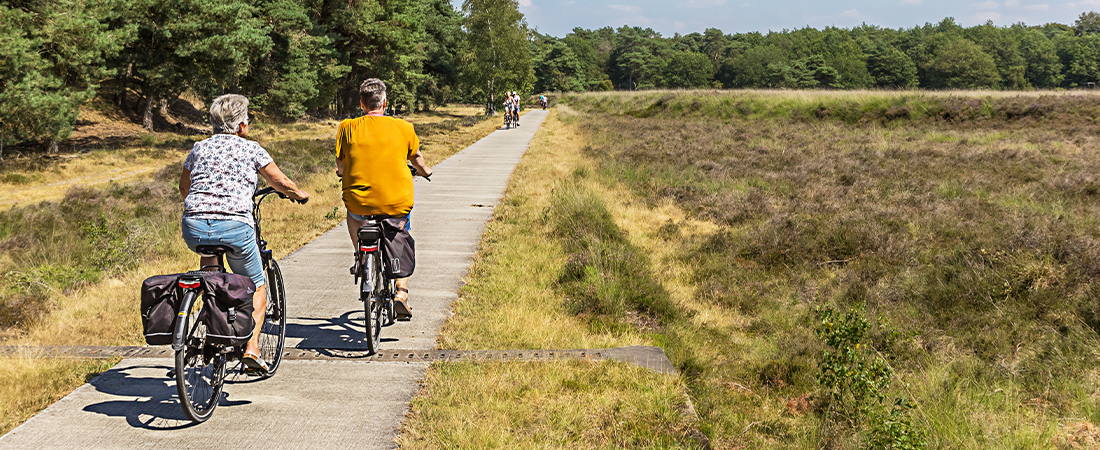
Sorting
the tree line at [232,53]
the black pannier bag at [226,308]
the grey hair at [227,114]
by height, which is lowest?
the black pannier bag at [226,308]

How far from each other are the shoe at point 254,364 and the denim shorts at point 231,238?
484 mm

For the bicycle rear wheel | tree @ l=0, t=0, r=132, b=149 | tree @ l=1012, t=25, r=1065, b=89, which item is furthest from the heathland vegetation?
tree @ l=1012, t=25, r=1065, b=89

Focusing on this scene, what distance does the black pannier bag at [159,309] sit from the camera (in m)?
3.47

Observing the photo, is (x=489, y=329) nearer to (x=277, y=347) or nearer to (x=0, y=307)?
(x=277, y=347)

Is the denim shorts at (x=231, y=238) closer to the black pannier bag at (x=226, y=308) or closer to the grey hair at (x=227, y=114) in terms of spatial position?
the black pannier bag at (x=226, y=308)

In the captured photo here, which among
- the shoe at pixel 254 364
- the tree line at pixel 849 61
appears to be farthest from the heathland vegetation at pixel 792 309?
the tree line at pixel 849 61

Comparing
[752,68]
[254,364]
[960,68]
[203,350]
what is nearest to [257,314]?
[254,364]

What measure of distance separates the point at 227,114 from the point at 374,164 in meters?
1.18

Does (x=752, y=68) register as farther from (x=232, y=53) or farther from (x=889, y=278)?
(x=889, y=278)

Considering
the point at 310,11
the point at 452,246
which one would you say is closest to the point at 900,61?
the point at 310,11

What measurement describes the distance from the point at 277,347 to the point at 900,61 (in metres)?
132

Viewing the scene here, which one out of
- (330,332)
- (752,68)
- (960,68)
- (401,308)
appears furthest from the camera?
(752,68)

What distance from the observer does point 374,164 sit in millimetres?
4863

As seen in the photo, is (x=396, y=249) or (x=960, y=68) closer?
(x=396, y=249)
